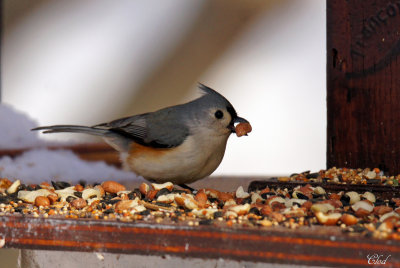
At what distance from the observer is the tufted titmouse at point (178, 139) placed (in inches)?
82.0

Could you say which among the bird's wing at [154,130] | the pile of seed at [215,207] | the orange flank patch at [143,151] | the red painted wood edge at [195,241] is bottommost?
the red painted wood edge at [195,241]

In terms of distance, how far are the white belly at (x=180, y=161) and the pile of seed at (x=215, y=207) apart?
33 centimetres

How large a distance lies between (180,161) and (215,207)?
0.61 meters

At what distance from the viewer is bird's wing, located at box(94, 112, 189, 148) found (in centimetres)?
211

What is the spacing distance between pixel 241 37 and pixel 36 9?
4.13 ft

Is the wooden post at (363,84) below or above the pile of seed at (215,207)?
above

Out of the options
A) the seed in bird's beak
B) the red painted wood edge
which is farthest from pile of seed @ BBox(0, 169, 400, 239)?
the seed in bird's beak

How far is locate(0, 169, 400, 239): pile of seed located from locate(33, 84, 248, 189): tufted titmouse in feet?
1.11

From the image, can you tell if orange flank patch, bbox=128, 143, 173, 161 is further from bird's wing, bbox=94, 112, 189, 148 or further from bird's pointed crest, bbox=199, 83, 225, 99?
bird's pointed crest, bbox=199, 83, 225, 99

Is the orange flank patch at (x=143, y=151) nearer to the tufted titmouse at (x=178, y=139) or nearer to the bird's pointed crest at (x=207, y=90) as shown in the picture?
the tufted titmouse at (x=178, y=139)

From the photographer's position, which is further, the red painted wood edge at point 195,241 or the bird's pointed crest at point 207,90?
the bird's pointed crest at point 207,90

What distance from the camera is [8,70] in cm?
400

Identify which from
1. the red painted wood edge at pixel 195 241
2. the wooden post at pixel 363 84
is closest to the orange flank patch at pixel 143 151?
the wooden post at pixel 363 84

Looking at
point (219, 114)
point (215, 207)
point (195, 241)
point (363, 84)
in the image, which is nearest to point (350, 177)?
point (363, 84)
